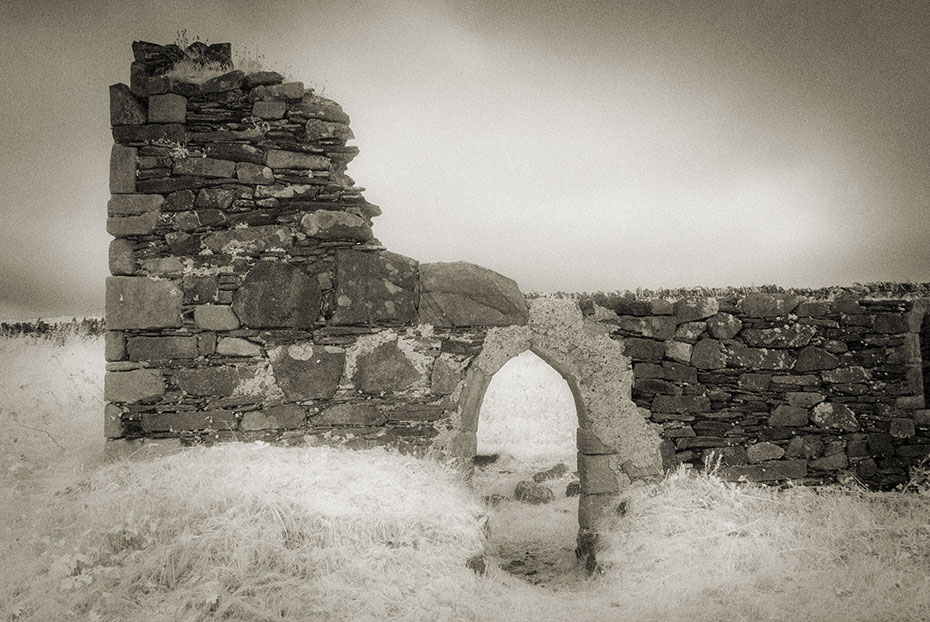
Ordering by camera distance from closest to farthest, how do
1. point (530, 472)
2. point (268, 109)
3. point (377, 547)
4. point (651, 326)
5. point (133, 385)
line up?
point (377, 547) → point (133, 385) → point (268, 109) → point (651, 326) → point (530, 472)

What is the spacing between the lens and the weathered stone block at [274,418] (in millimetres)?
5633

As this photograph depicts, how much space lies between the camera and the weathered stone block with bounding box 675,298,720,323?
20.2 feet

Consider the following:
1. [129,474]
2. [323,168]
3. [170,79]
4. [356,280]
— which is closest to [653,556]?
[356,280]

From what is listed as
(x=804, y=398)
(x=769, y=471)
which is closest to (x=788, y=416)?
(x=804, y=398)

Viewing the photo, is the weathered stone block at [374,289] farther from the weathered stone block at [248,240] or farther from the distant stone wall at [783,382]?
the distant stone wall at [783,382]

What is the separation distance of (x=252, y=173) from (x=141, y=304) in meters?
1.70

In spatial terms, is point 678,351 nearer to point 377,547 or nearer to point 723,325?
point 723,325

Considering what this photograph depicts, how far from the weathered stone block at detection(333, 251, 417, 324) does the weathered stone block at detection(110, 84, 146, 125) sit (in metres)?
2.44

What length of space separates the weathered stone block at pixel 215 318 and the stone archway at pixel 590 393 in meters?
2.44

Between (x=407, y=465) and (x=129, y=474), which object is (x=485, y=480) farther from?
(x=129, y=474)

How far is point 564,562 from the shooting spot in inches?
250

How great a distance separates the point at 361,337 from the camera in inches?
228

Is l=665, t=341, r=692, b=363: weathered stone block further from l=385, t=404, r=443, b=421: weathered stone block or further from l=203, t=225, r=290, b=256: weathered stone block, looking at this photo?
l=203, t=225, r=290, b=256: weathered stone block

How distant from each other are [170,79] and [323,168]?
1.73 m
